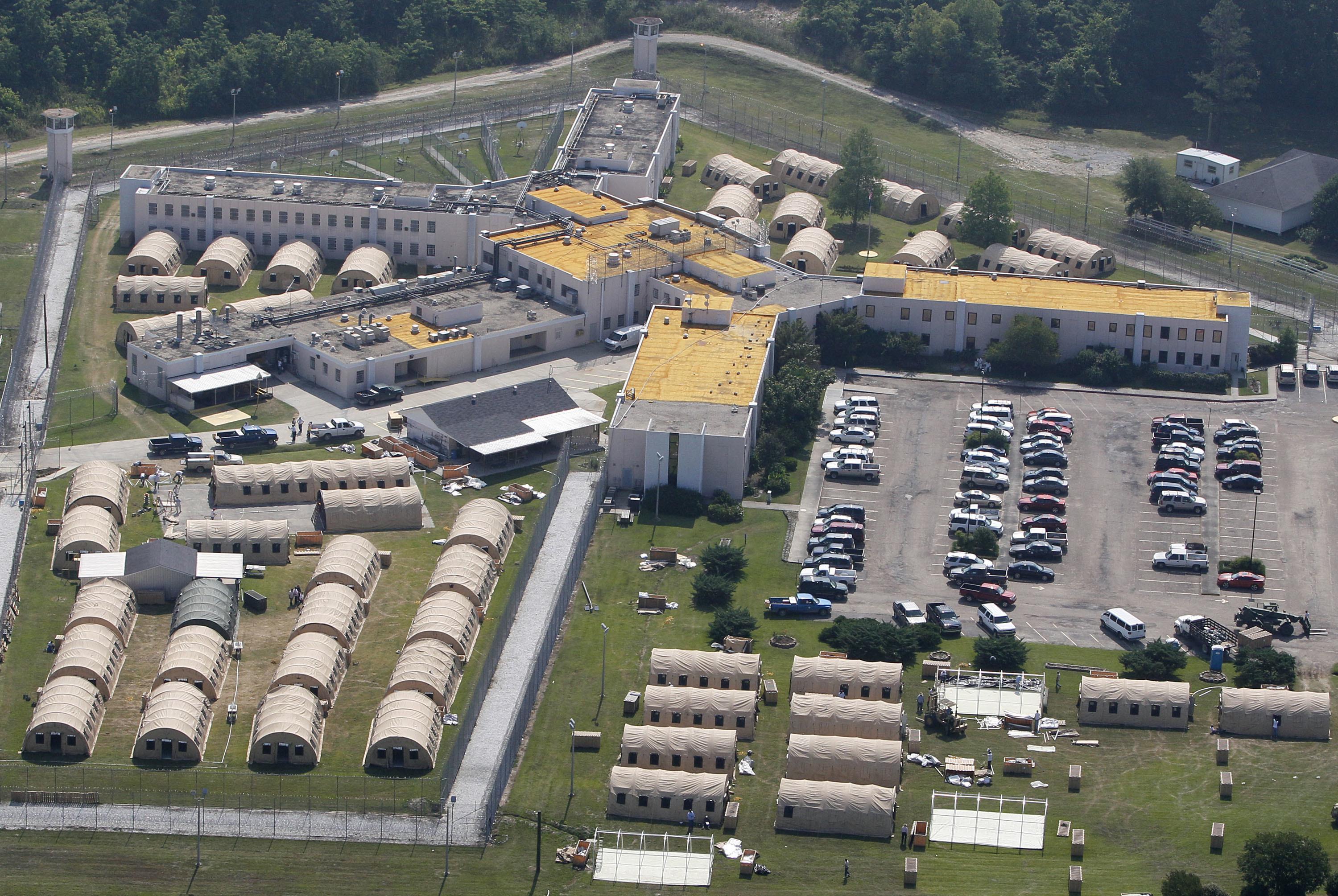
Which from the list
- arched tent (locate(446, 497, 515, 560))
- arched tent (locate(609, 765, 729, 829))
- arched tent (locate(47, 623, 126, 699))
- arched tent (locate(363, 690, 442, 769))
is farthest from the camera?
arched tent (locate(446, 497, 515, 560))

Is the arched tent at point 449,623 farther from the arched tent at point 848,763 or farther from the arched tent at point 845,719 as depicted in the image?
the arched tent at point 848,763

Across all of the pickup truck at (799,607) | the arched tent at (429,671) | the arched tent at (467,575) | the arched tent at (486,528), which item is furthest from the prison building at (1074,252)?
the arched tent at (429,671)

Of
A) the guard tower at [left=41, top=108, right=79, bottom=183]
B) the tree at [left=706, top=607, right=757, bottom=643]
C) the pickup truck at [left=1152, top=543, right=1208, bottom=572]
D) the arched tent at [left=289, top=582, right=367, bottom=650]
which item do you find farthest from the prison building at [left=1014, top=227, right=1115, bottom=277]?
the guard tower at [left=41, top=108, right=79, bottom=183]

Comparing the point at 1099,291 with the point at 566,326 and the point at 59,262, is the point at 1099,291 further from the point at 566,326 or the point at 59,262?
the point at 59,262

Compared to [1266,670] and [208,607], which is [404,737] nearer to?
[208,607]

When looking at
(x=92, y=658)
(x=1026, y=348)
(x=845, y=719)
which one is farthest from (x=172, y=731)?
(x=1026, y=348)

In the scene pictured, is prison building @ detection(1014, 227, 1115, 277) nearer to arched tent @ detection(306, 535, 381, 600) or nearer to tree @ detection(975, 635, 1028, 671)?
tree @ detection(975, 635, 1028, 671)
